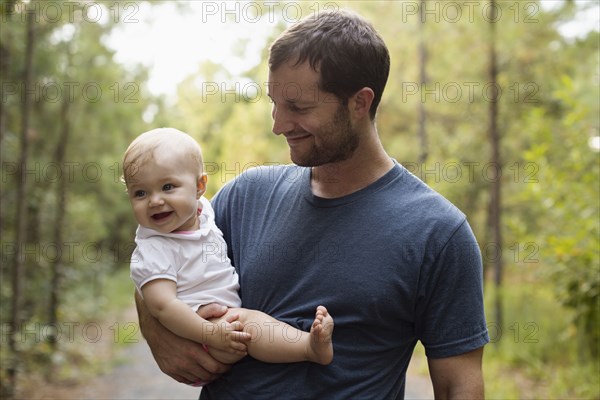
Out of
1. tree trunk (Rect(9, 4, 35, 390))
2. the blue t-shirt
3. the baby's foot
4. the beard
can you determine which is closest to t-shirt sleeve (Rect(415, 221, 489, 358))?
the blue t-shirt

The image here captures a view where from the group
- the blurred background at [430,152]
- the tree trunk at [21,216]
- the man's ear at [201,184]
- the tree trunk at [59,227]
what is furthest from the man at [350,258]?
the tree trunk at [59,227]

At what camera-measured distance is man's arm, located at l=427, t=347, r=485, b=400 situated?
211cm

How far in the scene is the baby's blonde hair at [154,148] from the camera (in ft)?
7.72

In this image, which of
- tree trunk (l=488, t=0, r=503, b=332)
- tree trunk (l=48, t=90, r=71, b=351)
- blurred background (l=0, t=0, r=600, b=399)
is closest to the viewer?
blurred background (l=0, t=0, r=600, b=399)

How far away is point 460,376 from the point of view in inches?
83.8

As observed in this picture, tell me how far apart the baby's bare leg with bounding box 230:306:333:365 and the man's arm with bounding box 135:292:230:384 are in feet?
0.39

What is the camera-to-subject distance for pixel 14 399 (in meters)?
7.80

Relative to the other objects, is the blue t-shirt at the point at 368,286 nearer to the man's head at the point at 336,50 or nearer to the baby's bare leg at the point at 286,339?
the baby's bare leg at the point at 286,339

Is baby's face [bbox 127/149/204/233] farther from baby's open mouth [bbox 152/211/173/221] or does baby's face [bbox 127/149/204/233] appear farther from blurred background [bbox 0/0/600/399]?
blurred background [bbox 0/0/600/399]

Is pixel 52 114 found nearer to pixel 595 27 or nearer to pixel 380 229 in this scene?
pixel 595 27

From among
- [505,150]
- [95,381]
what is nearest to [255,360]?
[95,381]

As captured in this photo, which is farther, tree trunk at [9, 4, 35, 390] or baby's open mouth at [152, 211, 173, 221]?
tree trunk at [9, 4, 35, 390]

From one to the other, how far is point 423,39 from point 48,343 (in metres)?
7.78

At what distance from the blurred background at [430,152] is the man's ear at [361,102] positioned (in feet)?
9.62
